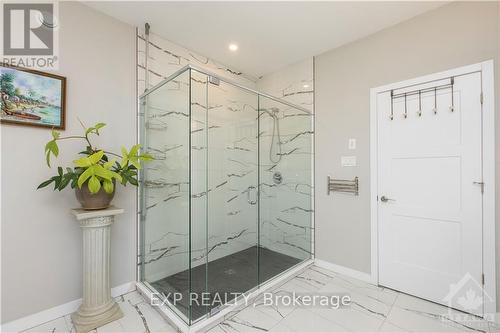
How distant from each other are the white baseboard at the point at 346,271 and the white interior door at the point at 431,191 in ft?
0.44

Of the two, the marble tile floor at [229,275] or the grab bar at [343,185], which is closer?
the marble tile floor at [229,275]

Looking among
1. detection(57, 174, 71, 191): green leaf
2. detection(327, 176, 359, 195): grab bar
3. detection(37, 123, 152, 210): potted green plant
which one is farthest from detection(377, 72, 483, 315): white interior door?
detection(57, 174, 71, 191): green leaf

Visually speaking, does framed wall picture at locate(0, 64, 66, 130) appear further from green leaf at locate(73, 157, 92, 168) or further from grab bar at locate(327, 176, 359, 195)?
grab bar at locate(327, 176, 359, 195)

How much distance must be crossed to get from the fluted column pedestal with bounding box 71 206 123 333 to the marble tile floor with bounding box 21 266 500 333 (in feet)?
0.26

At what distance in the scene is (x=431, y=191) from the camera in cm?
205

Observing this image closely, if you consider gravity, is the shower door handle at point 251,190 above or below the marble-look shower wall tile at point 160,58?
below

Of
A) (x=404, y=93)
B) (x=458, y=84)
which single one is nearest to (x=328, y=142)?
(x=404, y=93)

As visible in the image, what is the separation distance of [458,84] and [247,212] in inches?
87.3

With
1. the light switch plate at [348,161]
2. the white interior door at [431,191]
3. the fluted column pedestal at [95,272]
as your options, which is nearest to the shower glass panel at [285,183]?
the light switch plate at [348,161]

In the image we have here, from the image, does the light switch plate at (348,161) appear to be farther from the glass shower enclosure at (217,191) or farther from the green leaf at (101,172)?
the green leaf at (101,172)

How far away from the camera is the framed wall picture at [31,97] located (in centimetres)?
159

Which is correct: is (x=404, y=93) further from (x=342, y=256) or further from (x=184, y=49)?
(x=184, y=49)

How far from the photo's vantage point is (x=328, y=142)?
8.95 feet

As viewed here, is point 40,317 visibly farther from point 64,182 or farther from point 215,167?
point 215,167
